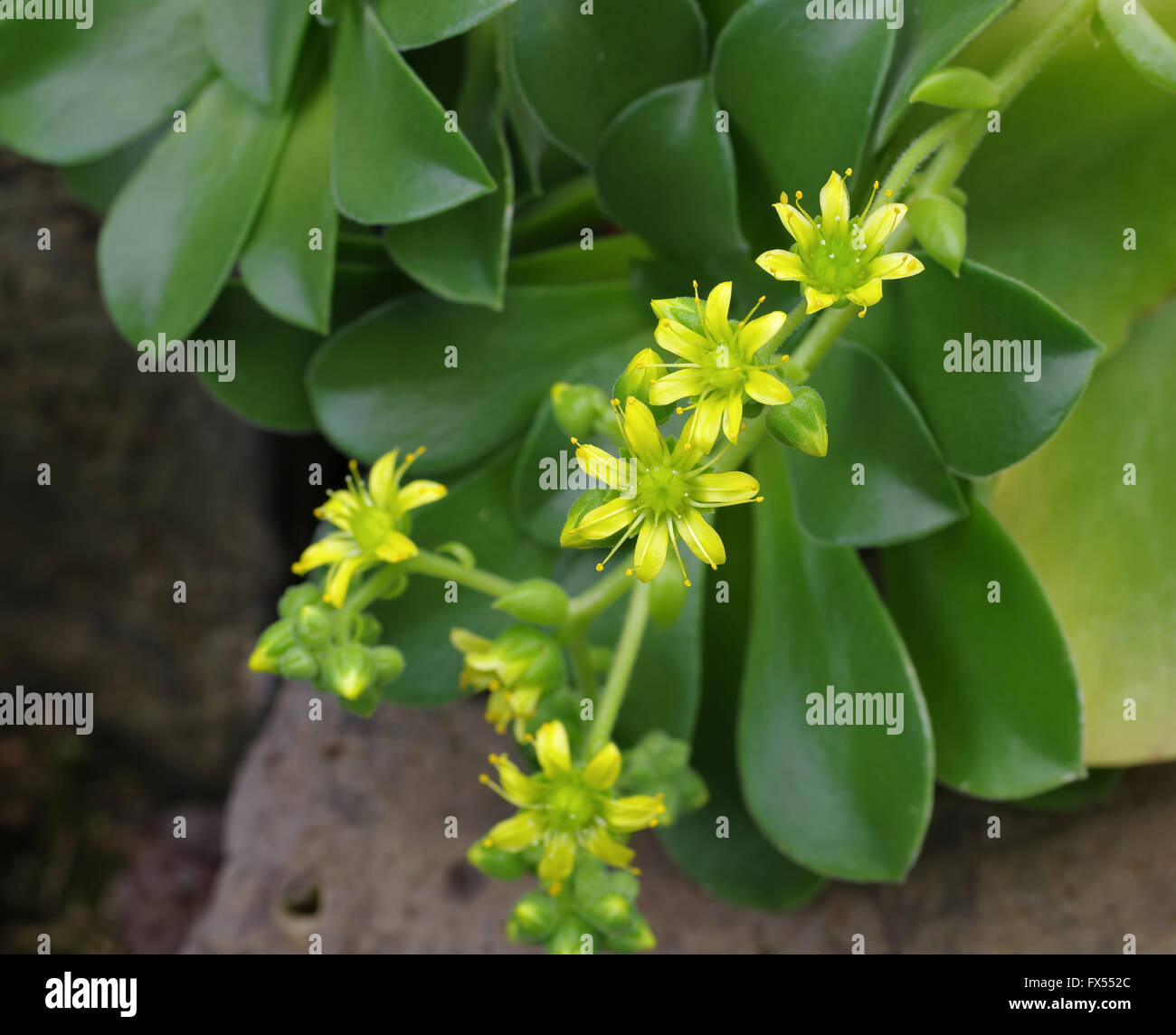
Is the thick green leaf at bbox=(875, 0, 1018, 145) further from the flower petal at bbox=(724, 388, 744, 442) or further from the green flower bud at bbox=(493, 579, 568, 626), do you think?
the green flower bud at bbox=(493, 579, 568, 626)

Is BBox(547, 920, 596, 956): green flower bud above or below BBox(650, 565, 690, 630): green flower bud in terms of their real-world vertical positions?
below

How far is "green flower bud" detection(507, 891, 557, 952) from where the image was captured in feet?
3.84

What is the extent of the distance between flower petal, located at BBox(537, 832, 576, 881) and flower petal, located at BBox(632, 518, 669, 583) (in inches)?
14.5

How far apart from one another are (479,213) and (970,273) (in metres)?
0.61

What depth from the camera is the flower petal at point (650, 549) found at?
93 centimetres

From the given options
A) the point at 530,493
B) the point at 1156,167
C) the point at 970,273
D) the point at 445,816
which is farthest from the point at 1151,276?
the point at 445,816

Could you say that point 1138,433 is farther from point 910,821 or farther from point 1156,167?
point 910,821

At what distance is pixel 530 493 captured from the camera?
4.91ft

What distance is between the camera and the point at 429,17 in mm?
1247

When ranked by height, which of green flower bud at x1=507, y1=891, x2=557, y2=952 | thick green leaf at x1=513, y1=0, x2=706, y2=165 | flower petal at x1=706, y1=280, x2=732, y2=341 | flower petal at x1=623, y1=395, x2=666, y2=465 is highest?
thick green leaf at x1=513, y1=0, x2=706, y2=165
